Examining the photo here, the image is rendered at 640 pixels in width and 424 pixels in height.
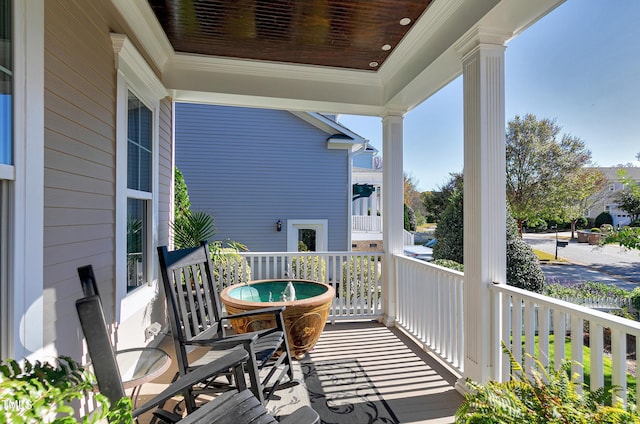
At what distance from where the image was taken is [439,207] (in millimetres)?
13930

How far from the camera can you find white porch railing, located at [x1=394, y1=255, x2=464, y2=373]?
289 cm

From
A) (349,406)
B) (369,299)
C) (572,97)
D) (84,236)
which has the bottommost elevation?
(349,406)

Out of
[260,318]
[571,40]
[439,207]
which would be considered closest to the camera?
[260,318]

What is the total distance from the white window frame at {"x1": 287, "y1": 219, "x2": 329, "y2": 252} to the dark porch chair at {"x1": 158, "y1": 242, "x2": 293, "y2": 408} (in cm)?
492

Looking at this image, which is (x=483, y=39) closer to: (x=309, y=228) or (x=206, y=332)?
(x=206, y=332)

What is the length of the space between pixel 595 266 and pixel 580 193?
5.92ft

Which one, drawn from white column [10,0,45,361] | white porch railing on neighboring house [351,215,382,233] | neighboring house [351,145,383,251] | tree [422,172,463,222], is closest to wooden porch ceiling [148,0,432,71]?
white column [10,0,45,361]

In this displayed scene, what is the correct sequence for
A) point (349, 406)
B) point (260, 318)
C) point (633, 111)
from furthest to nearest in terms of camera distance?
point (633, 111)
point (260, 318)
point (349, 406)

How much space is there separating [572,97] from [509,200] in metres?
3.19

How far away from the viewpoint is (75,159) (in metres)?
1.84

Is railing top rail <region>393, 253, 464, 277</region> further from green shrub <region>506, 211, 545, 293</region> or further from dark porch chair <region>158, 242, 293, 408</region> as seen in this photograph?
green shrub <region>506, 211, 545, 293</region>

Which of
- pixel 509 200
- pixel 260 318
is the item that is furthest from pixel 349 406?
pixel 509 200

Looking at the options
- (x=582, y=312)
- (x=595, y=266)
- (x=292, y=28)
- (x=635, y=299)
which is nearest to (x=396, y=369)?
(x=582, y=312)

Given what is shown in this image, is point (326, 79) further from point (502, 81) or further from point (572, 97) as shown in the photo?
point (572, 97)
